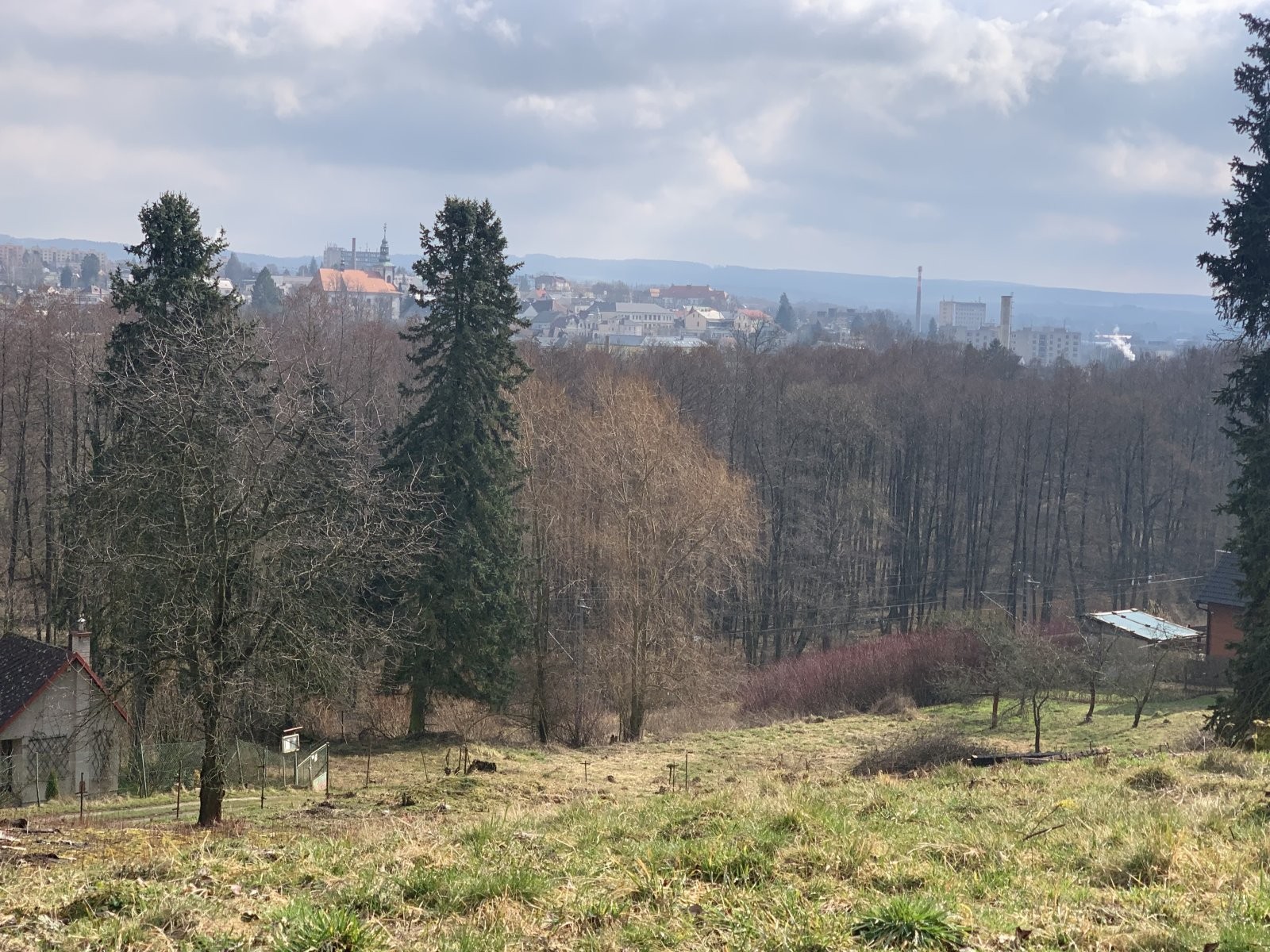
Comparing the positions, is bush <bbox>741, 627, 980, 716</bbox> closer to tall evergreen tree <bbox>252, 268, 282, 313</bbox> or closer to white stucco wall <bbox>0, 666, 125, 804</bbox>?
white stucco wall <bbox>0, 666, 125, 804</bbox>

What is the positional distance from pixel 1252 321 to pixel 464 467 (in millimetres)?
16344

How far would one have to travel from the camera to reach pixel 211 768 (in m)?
14.2

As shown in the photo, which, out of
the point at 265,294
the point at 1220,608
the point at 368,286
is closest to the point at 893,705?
the point at 1220,608

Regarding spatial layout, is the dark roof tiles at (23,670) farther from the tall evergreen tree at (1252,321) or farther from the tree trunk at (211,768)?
the tall evergreen tree at (1252,321)

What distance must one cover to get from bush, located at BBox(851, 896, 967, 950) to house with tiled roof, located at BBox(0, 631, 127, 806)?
681 inches

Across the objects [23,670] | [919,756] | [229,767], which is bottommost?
[229,767]

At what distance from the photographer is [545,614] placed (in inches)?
1208

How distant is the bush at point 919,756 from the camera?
54.9 feet

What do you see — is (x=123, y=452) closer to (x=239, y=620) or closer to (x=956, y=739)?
(x=239, y=620)

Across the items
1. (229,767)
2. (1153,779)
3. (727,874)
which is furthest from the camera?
(229,767)

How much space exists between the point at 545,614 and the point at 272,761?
1038 centimetres

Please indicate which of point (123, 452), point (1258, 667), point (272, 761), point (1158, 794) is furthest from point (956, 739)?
point (123, 452)

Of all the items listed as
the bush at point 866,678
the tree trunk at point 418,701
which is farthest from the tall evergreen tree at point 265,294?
Answer: the tree trunk at point 418,701

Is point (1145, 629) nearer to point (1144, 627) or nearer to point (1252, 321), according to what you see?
point (1144, 627)
